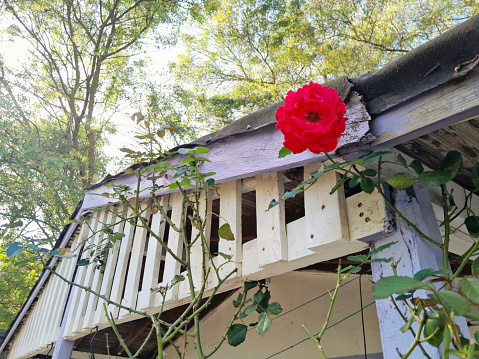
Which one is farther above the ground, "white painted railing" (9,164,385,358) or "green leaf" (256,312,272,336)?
"white painted railing" (9,164,385,358)

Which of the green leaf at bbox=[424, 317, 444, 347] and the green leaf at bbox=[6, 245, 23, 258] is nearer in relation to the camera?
the green leaf at bbox=[424, 317, 444, 347]

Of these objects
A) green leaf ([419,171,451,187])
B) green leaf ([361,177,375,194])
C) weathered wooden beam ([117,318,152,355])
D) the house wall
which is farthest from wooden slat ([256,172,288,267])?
weathered wooden beam ([117,318,152,355])

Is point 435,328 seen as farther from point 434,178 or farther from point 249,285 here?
point 249,285

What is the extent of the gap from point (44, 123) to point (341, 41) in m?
8.15

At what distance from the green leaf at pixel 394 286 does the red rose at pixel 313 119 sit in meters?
0.43

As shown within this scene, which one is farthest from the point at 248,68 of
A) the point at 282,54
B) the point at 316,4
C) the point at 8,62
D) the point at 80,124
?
the point at 8,62

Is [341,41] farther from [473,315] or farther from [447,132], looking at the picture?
[473,315]

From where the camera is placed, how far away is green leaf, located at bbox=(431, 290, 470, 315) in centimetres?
50

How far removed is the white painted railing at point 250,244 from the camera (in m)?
1.19

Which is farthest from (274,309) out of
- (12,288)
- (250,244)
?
(12,288)

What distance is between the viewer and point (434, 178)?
3.20 feet

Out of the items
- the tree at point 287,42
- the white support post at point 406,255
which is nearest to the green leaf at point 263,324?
the white support post at point 406,255

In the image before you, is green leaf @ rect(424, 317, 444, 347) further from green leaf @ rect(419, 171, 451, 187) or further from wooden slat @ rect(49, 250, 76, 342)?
wooden slat @ rect(49, 250, 76, 342)

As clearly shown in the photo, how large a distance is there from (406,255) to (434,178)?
234 millimetres
